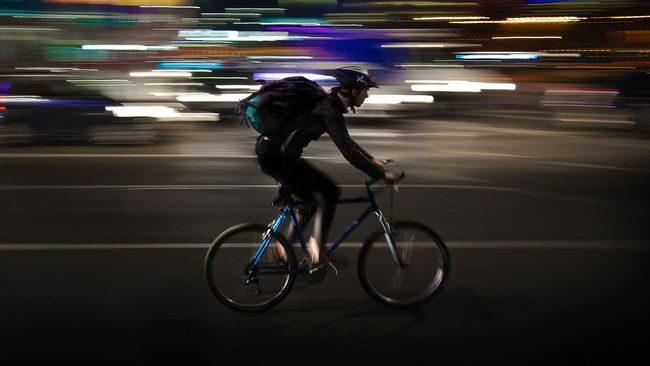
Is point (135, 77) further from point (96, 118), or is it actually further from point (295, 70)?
point (295, 70)

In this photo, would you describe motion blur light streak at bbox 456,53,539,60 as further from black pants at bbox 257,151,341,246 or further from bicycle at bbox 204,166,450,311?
black pants at bbox 257,151,341,246

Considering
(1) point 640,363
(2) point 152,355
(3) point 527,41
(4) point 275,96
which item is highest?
(4) point 275,96

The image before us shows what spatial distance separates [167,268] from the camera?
6.47 m

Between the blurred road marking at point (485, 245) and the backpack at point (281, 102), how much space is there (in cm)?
238

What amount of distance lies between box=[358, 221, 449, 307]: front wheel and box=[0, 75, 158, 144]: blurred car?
11628mm

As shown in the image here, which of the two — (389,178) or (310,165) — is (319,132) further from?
(389,178)

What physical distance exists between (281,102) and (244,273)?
118 centimetres

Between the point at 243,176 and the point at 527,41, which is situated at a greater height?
the point at 243,176

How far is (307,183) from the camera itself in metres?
5.24

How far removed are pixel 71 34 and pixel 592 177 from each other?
1330 centimetres

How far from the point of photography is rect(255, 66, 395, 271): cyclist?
197 inches

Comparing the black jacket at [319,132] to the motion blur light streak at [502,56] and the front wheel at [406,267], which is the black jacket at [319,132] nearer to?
the front wheel at [406,267]

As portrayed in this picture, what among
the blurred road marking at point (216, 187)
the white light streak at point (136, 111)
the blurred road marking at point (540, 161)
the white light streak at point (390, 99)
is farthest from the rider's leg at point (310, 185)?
the white light streak at point (390, 99)

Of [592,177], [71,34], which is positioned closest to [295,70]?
[71,34]
